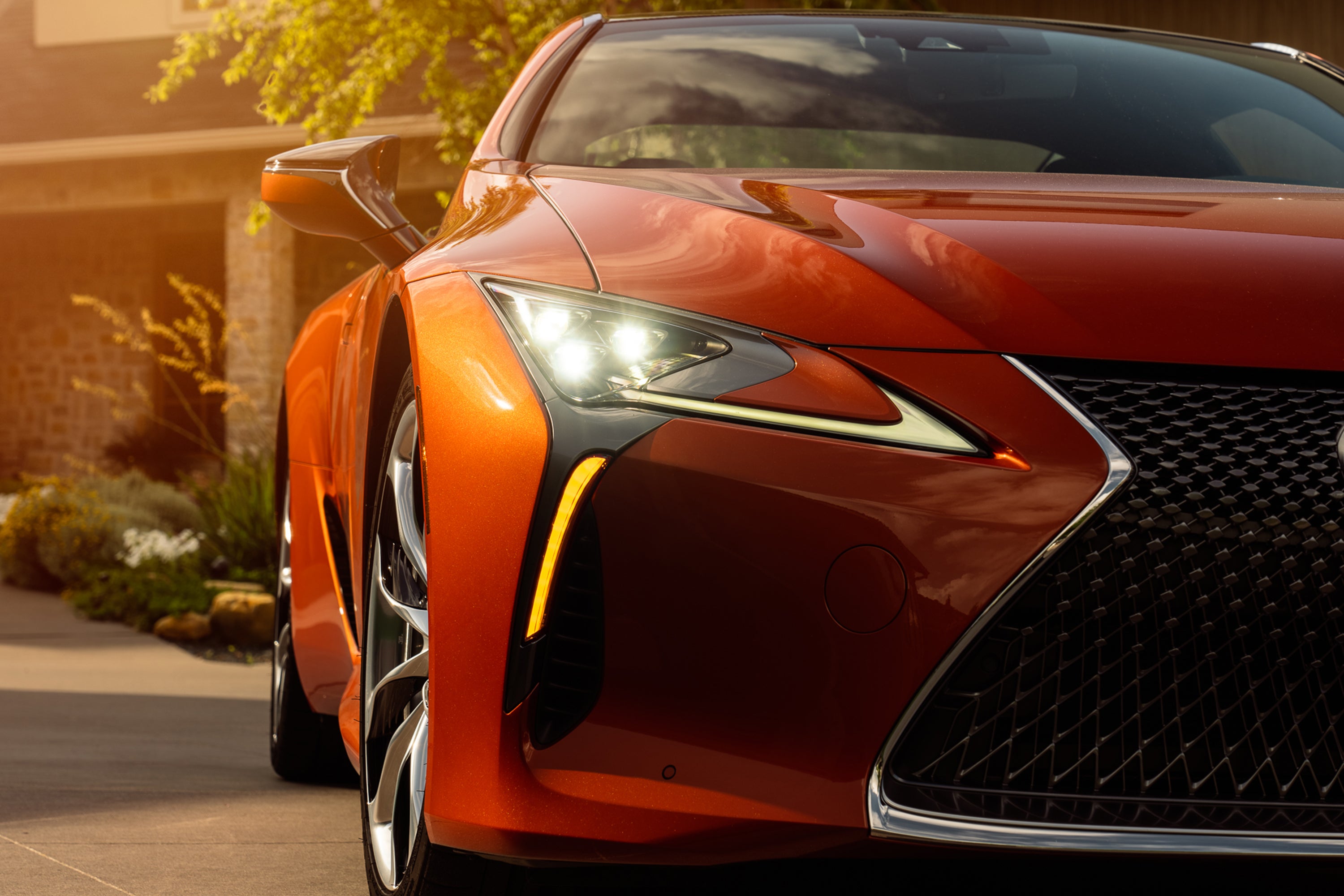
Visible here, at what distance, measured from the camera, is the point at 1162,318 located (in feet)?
5.46

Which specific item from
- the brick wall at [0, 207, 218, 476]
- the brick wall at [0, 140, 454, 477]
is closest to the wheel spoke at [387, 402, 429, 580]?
the brick wall at [0, 140, 454, 477]

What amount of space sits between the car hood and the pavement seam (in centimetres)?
143

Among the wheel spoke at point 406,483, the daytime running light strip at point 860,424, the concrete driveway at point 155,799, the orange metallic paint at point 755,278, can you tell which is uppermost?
the orange metallic paint at point 755,278

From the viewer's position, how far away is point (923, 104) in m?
2.89

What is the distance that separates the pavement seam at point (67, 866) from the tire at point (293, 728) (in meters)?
0.79

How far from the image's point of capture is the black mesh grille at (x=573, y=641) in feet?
5.12

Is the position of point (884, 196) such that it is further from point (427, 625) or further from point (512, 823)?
point (512, 823)

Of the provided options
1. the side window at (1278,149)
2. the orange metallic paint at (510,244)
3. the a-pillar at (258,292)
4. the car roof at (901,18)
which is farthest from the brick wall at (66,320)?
the orange metallic paint at (510,244)

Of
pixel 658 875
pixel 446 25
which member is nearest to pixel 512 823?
pixel 658 875

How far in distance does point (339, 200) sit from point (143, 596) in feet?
20.8

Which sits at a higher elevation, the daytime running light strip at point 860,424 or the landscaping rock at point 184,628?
the daytime running light strip at point 860,424

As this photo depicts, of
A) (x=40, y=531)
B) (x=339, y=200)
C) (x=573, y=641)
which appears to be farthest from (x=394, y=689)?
(x=40, y=531)

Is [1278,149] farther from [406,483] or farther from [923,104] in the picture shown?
[406,483]

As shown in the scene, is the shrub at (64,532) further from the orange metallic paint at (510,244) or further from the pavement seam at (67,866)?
the orange metallic paint at (510,244)
